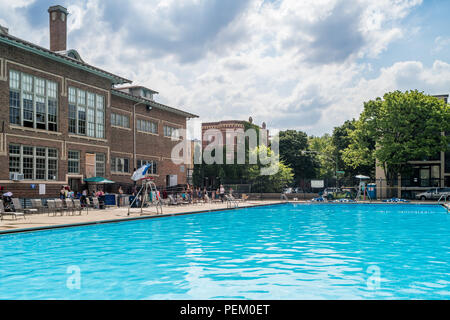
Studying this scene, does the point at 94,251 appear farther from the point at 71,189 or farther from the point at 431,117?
the point at 431,117

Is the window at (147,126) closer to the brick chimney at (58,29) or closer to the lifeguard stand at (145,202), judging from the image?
the lifeguard stand at (145,202)

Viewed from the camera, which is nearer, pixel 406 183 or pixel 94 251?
pixel 94 251

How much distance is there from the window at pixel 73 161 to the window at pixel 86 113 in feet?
5.46

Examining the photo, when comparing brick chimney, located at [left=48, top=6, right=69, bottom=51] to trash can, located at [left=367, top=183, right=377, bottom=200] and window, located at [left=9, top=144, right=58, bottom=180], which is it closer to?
window, located at [left=9, top=144, right=58, bottom=180]

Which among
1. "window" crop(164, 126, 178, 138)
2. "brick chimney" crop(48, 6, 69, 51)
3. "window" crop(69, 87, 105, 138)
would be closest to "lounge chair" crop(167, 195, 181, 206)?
"window" crop(69, 87, 105, 138)

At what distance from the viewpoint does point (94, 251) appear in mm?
13172

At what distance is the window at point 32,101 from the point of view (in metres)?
28.3

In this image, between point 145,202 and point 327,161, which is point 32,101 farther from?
point 327,161

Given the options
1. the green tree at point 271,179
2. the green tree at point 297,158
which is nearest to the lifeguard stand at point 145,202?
the green tree at point 271,179

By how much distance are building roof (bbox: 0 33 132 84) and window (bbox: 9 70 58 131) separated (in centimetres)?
174

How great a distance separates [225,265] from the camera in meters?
10.9

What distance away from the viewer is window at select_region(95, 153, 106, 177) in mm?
36438
